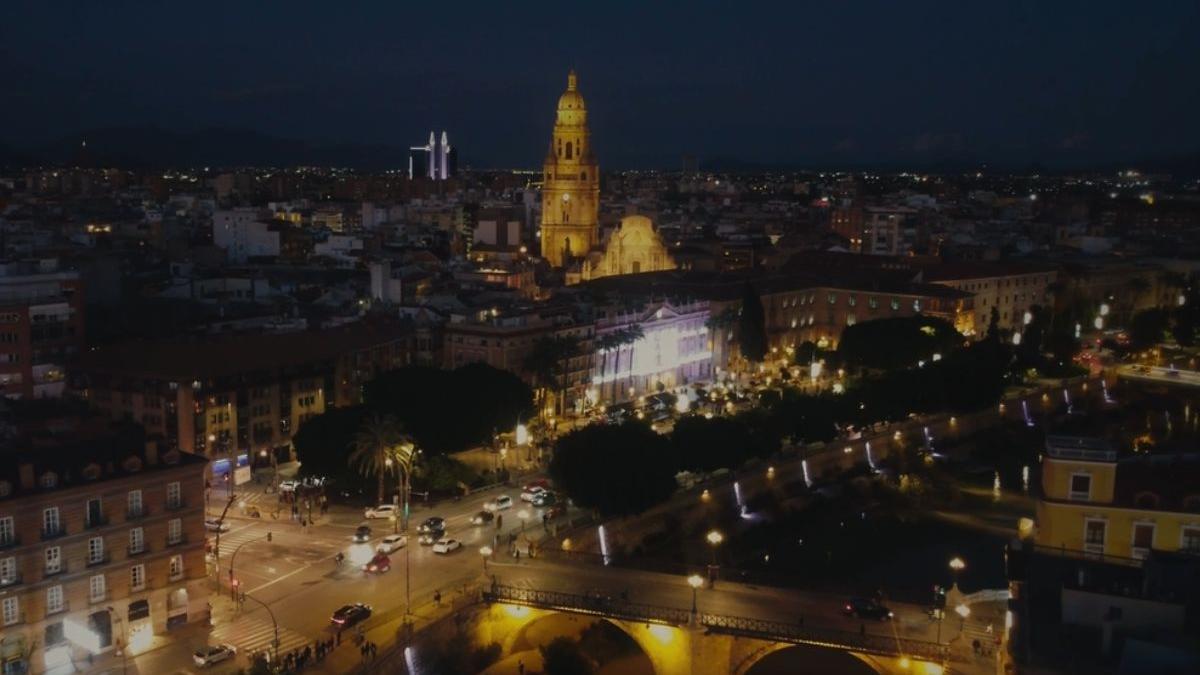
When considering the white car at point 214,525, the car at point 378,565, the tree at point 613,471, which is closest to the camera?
the car at point 378,565

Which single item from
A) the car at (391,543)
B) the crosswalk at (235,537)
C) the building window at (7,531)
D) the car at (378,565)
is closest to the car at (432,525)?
the car at (391,543)

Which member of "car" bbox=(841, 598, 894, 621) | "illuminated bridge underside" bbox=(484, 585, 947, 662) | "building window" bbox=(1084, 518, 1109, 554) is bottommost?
"illuminated bridge underside" bbox=(484, 585, 947, 662)

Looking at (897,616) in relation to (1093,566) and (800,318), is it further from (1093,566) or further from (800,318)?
(800,318)

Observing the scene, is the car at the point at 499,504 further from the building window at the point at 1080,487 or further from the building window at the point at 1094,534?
the building window at the point at 1094,534

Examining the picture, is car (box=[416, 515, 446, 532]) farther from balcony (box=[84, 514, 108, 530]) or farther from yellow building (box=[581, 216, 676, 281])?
yellow building (box=[581, 216, 676, 281])

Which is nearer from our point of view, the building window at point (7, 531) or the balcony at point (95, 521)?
the building window at point (7, 531)

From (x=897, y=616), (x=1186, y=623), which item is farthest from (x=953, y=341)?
(x=1186, y=623)

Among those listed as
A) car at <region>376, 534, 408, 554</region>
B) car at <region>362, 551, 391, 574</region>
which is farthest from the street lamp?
car at <region>376, 534, 408, 554</region>
